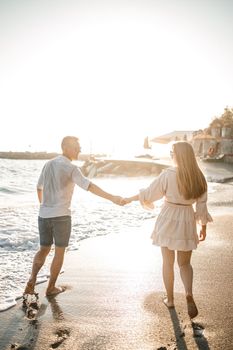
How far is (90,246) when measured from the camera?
651cm

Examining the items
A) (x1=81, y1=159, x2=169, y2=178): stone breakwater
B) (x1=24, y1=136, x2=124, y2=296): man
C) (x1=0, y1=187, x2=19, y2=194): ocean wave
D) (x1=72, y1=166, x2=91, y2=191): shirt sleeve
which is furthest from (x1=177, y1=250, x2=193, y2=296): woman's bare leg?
(x1=81, y1=159, x2=169, y2=178): stone breakwater

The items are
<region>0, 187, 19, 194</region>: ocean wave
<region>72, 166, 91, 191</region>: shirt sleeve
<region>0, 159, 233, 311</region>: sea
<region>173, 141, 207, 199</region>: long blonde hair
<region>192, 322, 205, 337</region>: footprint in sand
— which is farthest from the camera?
<region>0, 187, 19, 194</region>: ocean wave

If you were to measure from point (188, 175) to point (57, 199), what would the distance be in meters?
1.56

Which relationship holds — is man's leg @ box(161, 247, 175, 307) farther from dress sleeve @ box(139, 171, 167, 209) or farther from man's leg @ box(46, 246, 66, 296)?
man's leg @ box(46, 246, 66, 296)

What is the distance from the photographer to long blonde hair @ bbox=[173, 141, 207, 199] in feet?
11.6

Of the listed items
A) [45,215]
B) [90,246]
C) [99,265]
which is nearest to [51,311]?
[45,215]

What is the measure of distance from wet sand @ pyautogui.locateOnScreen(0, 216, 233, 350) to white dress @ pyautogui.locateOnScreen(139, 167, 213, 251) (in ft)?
2.54

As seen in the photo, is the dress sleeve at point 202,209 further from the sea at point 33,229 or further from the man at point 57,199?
the sea at point 33,229

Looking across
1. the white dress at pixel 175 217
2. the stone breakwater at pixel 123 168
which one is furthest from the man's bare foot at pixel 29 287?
the stone breakwater at pixel 123 168

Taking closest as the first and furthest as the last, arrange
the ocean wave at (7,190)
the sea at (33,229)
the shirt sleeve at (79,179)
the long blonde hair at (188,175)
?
the long blonde hair at (188,175), the shirt sleeve at (79,179), the sea at (33,229), the ocean wave at (7,190)

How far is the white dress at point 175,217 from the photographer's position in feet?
11.9

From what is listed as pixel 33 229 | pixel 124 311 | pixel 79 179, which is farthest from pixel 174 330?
pixel 33 229

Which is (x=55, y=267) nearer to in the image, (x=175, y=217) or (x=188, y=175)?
(x=175, y=217)

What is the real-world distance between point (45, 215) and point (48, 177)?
0.46m
